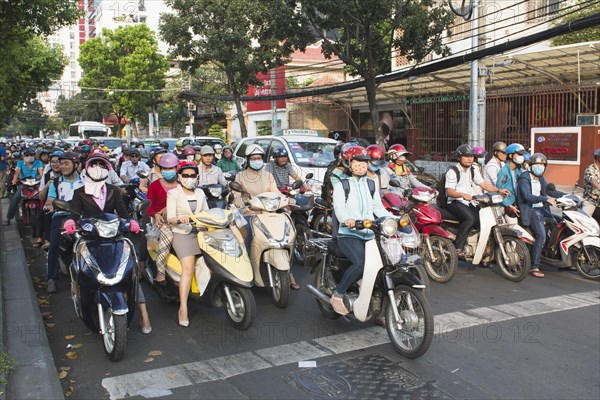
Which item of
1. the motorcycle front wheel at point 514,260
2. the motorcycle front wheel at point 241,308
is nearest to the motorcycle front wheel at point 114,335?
the motorcycle front wheel at point 241,308

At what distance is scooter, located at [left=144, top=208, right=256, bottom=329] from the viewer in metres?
5.31

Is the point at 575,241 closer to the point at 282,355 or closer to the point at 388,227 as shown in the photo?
the point at 388,227

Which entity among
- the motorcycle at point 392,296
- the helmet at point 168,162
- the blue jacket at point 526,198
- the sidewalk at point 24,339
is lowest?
the sidewalk at point 24,339

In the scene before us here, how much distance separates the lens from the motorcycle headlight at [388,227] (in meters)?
4.73

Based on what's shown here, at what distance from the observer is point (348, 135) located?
93.0 feet

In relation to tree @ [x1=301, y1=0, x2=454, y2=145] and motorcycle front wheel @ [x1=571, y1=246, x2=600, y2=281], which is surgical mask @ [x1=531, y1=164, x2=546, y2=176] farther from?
tree @ [x1=301, y1=0, x2=454, y2=145]

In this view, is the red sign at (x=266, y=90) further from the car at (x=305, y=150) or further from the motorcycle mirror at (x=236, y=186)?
the motorcycle mirror at (x=236, y=186)

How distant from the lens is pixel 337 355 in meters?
4.84

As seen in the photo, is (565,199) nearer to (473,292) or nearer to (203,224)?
(473,292)

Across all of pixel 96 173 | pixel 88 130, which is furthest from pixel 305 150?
pixel 88 130

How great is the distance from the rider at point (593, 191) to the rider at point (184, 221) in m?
5.80

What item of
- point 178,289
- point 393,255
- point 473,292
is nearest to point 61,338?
point 178,289

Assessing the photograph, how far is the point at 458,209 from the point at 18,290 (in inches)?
218

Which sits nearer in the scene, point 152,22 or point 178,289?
point 178,289
